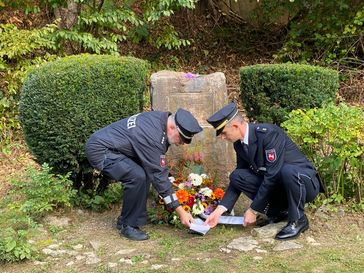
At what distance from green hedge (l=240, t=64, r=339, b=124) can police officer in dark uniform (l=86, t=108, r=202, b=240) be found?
153cm

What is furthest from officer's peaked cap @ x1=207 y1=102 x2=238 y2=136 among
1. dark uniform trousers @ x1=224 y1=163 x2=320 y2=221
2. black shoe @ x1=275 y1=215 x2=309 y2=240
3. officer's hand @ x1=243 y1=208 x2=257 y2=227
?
black shoe @ x1=275 y1=215 x2=309 y2=240

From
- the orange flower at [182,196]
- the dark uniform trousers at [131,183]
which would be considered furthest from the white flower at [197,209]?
the dark uniform trousers at [131,183]

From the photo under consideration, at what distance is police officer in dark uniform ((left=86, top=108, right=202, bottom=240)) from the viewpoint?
466 cm

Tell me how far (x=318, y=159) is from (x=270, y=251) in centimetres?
116

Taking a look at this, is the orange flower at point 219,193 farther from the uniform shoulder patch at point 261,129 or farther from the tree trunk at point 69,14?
the tree trunk at point 69,14

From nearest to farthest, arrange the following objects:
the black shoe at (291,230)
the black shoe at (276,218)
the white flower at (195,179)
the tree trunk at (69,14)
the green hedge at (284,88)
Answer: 1. the black shoe at (291,230)
2. the black shoe at (276,218)
3. the white flower at (195,179)
4. the green hedge at (284,88)
5. the tree trunk at (69,14)

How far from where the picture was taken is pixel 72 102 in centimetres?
517

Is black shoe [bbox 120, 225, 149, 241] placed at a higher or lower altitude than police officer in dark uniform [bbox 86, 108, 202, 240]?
lower

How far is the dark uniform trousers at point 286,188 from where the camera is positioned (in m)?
4.61

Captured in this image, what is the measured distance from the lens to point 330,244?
464cm

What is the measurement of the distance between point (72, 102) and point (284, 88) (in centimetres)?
219

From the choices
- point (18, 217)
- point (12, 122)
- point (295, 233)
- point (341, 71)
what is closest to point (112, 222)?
point (18, 217)

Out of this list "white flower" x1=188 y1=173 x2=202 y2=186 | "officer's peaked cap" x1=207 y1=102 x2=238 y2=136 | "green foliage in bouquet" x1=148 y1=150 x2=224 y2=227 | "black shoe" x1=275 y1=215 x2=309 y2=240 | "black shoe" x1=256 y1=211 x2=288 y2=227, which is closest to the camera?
"officer's peaked cap" x1=207 y1=102 x2=238 y2=136

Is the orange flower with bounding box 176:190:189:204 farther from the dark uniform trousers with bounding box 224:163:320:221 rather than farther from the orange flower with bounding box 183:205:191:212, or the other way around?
the dark uniform trousers with bounding box 224:163:320:221
